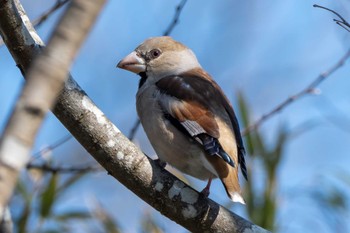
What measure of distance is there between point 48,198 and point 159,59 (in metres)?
1.21

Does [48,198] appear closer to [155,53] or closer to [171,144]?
[171,144]

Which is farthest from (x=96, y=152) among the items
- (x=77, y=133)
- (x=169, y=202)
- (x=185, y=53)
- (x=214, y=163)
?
(x=185, y=53)

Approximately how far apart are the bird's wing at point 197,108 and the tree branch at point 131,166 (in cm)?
39

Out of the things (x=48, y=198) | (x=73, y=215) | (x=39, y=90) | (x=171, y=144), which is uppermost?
(x=39, y=90)

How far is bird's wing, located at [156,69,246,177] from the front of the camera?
3.71 metres

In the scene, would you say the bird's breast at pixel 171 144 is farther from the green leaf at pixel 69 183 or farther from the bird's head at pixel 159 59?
the green leaf at pixel 69 183

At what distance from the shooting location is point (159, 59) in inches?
186

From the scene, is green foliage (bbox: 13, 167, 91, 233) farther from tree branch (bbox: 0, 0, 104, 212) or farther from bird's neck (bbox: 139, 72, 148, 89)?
tree branch (bbox: 0, 0, 104, 212)

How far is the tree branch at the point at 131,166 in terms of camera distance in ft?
9.63

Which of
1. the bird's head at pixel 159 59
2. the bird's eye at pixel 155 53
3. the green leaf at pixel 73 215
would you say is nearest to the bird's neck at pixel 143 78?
the bird's head at pixel 159 59

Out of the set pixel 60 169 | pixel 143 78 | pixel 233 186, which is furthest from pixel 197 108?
pixel 60 169

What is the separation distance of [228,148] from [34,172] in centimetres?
144

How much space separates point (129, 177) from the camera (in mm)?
3078

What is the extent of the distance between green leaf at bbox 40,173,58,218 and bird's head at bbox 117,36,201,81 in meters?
0.90
